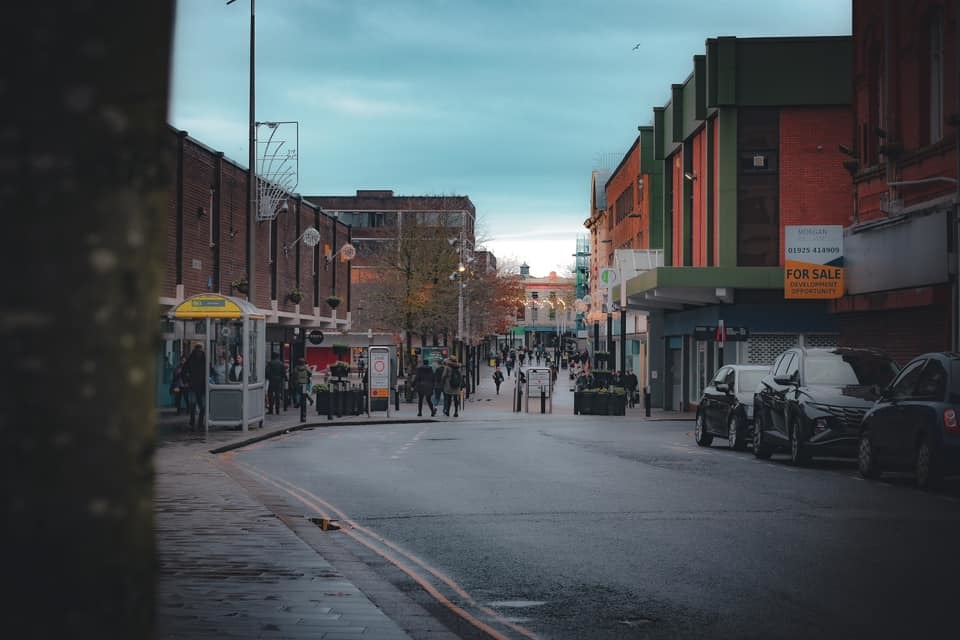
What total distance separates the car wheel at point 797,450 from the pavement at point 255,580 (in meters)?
8.15

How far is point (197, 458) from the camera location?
19641 mm

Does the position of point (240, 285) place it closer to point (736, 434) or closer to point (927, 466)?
point (736, 434)

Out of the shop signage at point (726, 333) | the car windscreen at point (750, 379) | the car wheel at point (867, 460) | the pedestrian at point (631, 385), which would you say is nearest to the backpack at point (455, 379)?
the shop signage at point (726, 333)

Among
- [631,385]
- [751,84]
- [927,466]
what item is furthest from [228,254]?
[927,466]

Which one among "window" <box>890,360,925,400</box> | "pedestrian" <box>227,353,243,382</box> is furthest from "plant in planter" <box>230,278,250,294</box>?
"window" <box>890,360,925,400</box>

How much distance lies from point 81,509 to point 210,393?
2583 cm

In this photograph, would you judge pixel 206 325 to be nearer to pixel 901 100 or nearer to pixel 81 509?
pixel 901 100

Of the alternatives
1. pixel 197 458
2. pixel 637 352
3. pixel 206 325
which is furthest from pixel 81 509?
pixel 637 352

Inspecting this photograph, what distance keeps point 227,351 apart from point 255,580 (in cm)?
1938

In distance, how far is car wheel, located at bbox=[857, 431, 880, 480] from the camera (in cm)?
1644

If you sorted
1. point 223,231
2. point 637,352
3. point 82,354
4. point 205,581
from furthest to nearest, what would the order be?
point 637,352, point 223,231, point 205,581, point 82,354

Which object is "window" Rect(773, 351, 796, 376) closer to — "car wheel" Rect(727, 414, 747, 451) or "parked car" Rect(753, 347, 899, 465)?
"parked car" Rect(753, 347, 899, 465)

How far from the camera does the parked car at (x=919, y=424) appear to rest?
14.5 metres

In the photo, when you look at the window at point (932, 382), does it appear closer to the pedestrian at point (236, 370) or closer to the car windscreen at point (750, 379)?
the car windscreen at point (750, 379)
